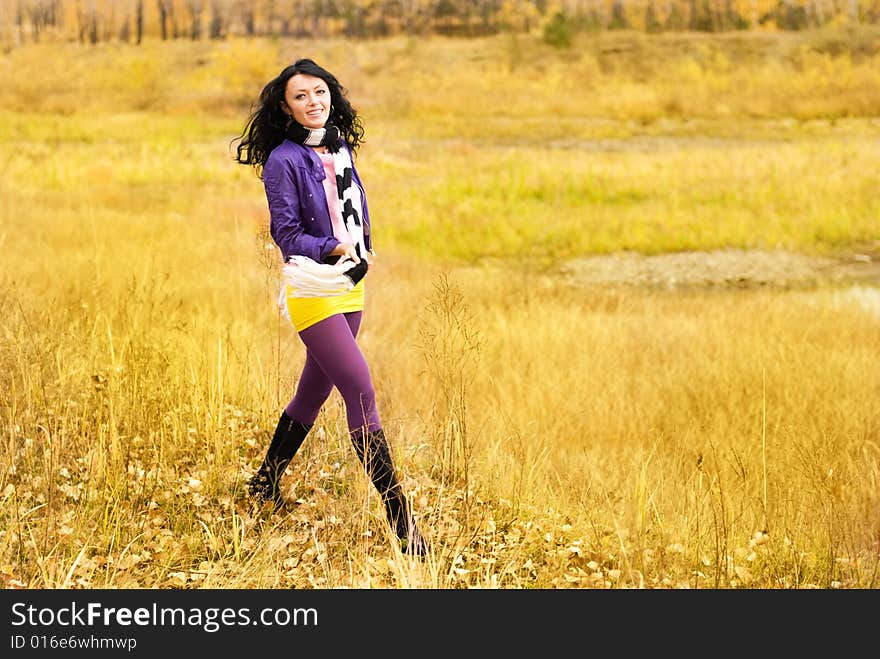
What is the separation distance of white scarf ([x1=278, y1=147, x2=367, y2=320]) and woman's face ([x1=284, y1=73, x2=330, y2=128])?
137 millimetres

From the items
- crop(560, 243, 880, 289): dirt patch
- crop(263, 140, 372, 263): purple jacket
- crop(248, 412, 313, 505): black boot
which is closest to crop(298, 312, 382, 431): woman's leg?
crop(263, 140, 372, 263): purple jacket

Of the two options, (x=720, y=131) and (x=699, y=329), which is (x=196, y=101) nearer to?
(x=720, y=131)

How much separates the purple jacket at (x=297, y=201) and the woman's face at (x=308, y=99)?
3.7 inches

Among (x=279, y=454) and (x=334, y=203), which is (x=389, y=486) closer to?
(x=279, y=454)

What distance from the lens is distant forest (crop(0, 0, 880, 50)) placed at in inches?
2183

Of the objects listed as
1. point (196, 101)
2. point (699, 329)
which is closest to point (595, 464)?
point (699, 329)

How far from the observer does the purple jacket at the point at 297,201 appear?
322 cm

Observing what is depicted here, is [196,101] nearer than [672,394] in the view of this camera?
No

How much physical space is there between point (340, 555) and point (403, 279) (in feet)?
23.6

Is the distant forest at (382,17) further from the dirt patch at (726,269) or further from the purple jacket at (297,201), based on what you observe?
the purple jacket at (297,201)

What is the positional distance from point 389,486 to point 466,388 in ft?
6.05

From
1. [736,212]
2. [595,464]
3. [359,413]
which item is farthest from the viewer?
[736,212]

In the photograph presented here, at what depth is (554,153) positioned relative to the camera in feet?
82.5

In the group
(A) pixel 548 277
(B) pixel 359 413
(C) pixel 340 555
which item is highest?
(B) pixel 359 413
